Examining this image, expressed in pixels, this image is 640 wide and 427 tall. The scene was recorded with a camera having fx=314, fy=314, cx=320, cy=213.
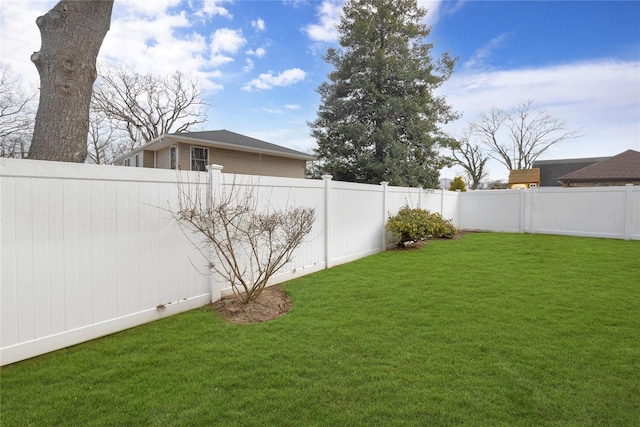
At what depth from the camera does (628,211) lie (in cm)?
913

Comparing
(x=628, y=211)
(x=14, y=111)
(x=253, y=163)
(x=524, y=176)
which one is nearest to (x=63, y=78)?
(x=253, y=163)

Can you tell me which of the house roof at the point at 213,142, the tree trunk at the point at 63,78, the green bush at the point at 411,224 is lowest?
the green bush at the point at 411,224

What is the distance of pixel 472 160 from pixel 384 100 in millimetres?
22105

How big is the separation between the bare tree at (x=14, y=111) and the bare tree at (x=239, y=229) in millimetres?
17845

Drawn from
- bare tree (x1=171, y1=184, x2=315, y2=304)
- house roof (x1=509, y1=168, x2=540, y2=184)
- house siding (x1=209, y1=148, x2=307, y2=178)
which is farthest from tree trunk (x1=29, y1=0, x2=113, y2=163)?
house roof (x1=509, y1=168, x2=540, y2=184)

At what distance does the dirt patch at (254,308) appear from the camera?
3672 mm

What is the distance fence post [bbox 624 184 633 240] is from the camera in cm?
910

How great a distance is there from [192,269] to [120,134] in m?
24.8

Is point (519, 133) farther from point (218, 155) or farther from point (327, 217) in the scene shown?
point (327, 217)

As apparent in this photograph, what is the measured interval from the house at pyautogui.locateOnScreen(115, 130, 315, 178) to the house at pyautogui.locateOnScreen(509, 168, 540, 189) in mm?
20591

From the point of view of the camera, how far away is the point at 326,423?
1934 mm

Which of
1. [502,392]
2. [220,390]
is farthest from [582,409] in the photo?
[220,390]

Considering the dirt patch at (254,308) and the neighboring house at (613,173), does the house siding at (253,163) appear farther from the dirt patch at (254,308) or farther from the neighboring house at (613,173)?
the neighboring house at (613,173)

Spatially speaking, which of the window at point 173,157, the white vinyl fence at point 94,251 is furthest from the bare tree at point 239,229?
the window at point 173,157
